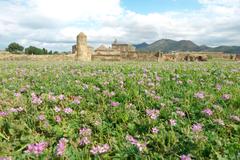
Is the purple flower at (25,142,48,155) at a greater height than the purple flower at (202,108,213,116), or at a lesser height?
lesser

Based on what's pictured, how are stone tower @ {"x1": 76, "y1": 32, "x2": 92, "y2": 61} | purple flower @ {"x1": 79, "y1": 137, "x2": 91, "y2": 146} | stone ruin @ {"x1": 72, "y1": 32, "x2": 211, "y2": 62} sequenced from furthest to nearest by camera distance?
1. stone ruin @ {"x1": 72, "y1": 32, "x2": 211, "y2": 62}
2. stone tower @ {"x1": 76, "y1": 32, "x2": 92, "y2": 61}
3. purple flower @ {"x1": 79, "y1": 137, "x2": 91, "y2": 146}

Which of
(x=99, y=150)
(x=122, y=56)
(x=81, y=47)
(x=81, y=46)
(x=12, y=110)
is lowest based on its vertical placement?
(x=122, y=56)

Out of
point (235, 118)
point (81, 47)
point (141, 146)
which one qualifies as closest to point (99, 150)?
point (141, 146)

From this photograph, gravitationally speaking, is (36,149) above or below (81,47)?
below

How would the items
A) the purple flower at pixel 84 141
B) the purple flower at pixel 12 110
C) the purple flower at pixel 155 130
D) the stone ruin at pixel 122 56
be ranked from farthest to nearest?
the stone ruin at pixel 122 56 < the purple flower at pixel 12 110 < the purple flower at pixel 155 130 < the purple flower at pixel 84 141

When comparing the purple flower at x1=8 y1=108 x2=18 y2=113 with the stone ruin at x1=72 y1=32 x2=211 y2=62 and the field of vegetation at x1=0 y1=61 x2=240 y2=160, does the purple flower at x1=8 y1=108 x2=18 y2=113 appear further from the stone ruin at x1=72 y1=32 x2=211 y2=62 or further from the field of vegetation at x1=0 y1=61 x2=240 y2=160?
the stone ruin at x1=72 y1=32 x2=211 y2=62

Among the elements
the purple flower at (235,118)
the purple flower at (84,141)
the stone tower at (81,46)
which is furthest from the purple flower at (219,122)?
the stone tower at (81,46)

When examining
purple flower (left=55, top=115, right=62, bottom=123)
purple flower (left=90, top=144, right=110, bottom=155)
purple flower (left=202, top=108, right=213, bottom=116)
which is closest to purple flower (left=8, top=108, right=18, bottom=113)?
purple flower (left=55, top=115, right=62, bottom=123)

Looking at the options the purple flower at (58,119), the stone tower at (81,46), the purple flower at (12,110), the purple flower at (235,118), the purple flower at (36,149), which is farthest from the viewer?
the stone tower at (81,46)

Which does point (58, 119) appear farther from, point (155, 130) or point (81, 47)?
point (81, 47)

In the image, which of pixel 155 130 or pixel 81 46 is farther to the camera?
pixel 81 46

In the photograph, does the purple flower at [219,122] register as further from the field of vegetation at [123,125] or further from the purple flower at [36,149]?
the purple flower at [36,149]

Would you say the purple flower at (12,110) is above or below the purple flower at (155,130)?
above

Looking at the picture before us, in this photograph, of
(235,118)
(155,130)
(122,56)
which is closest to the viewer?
(155,130)
